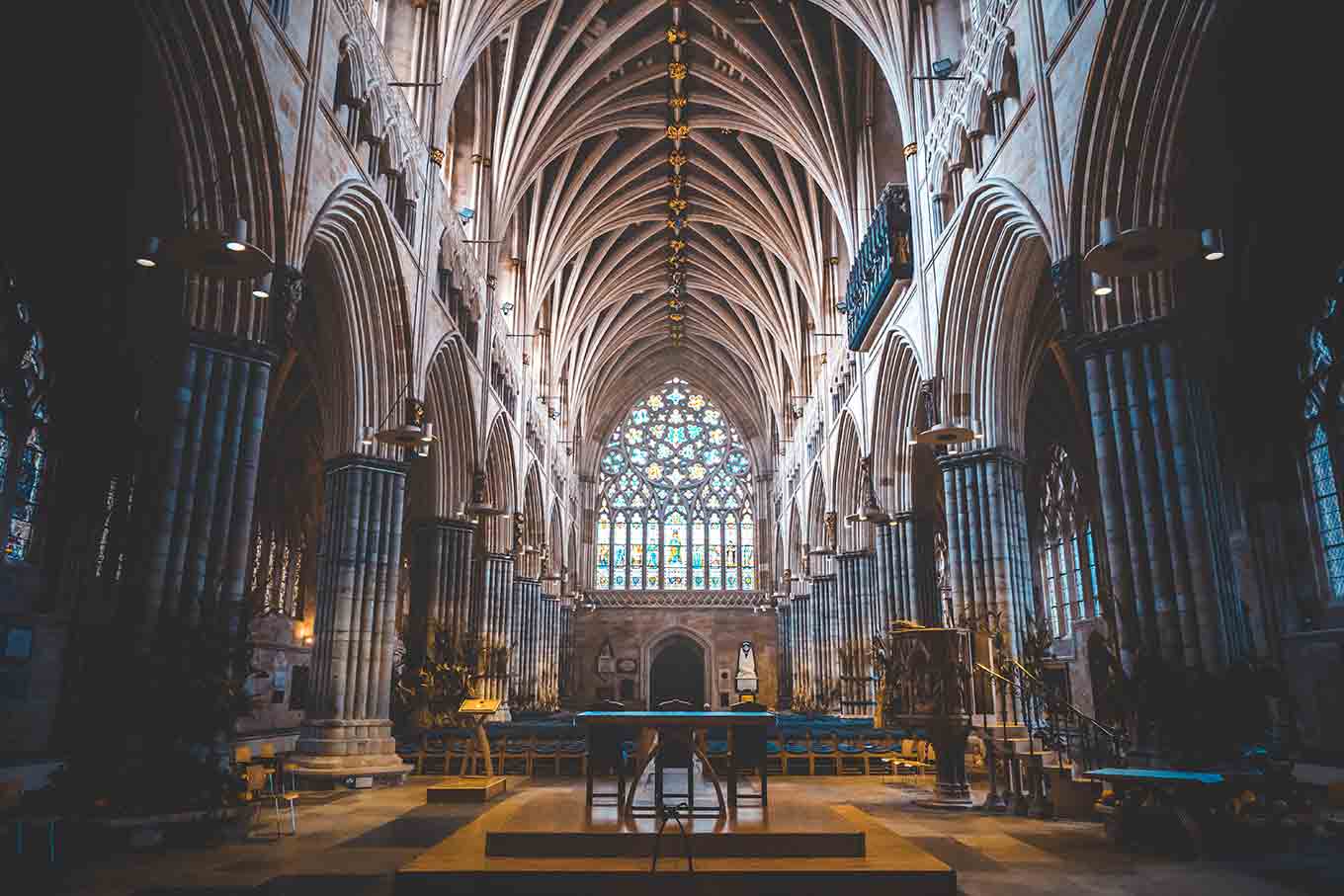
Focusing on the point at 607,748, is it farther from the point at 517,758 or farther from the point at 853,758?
the point at 853,758

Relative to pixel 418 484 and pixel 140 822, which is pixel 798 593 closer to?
pixel 418 484

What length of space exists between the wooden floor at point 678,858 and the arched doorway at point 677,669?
111ft

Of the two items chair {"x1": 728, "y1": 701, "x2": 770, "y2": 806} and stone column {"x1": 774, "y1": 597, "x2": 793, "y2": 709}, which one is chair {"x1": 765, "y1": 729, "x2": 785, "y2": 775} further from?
stone column {"x1": 774, "y1": 597, "x2": 793, "y2": 709}

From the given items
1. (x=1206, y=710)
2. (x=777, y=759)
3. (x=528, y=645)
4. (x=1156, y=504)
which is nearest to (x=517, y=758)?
(x=777, y=759)

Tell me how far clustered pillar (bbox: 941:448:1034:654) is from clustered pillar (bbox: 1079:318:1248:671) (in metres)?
4.52

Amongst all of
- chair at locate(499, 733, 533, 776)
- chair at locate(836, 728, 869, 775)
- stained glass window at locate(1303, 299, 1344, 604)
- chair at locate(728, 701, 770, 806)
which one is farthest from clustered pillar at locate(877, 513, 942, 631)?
chair at locate(728, 701, 770, 806)

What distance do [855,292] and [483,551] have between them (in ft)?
36.1

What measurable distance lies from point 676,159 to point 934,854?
23787 mm

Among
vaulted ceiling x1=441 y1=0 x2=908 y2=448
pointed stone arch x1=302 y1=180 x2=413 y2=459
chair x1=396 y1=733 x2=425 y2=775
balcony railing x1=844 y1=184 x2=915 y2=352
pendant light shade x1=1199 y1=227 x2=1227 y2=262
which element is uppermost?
vaulted ceiling x1=441 y1=0 x2=908 y2=448

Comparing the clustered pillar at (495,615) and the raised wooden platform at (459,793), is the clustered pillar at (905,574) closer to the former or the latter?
the clustered pillar at (495,615)

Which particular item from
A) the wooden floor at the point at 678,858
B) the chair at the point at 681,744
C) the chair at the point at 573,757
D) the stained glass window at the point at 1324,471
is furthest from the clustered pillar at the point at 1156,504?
the chair at the point at 573,757

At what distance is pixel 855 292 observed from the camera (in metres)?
21.2

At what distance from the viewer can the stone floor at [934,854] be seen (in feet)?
20.1

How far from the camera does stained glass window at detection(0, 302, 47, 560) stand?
1495cm
